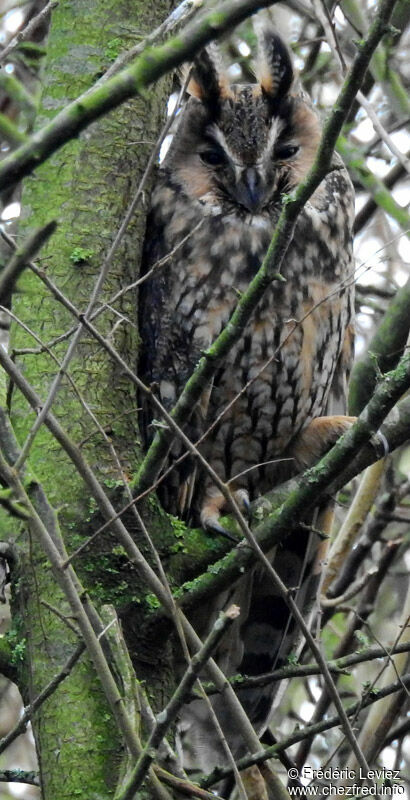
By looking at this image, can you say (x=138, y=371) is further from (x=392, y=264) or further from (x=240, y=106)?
(x=392, y=264)

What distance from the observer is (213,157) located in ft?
10.0

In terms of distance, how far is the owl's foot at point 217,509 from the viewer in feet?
8.55

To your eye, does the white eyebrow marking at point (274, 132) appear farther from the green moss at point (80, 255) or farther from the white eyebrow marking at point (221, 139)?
the green moss at point (80, 255)

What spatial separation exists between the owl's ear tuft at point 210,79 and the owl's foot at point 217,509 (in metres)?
1.10

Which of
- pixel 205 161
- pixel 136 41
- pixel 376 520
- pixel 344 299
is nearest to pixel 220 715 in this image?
pixel 376 520

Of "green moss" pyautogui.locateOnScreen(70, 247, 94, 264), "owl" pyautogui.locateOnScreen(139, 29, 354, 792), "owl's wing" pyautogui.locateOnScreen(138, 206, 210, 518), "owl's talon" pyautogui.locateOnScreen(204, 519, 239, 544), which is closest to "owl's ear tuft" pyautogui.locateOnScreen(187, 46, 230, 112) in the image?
"owl" pyautogui.locateOnScreen(139, 29, 354, 792)

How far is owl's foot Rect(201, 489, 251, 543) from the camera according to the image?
261 centimetres

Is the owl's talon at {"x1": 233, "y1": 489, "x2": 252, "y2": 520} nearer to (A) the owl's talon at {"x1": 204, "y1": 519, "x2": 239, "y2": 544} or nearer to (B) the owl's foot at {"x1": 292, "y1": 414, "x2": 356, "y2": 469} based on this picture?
(A) the owl's talon at {"x1": 204, "y1": 519, "x2": 239, "y2": 544}

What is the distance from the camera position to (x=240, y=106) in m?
2.93

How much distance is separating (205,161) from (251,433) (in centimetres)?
81

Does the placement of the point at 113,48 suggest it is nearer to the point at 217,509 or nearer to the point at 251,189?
the point at 251,189

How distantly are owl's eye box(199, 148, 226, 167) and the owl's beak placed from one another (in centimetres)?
14

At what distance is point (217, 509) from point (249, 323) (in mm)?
527

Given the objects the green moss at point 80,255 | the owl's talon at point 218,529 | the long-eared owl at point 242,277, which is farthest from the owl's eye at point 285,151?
the owl's talon at point 218,529
